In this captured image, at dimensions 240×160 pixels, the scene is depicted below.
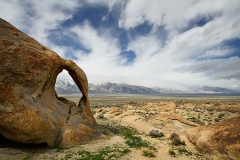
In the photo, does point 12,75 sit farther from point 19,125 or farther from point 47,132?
point 47,132

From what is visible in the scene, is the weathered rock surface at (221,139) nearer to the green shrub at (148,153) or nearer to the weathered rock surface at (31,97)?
the green shrub at (148,153)

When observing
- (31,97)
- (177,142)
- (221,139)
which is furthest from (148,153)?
(31,97)

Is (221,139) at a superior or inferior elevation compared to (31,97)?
inferior

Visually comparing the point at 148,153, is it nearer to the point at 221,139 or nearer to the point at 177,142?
the point at 177,142

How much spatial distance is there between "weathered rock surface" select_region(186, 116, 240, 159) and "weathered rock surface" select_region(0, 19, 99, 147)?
12.5 m

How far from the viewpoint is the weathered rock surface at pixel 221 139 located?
21.7 meters

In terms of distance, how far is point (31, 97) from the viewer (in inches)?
859

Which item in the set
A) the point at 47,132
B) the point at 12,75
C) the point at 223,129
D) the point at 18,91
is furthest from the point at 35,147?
the point at 223,129

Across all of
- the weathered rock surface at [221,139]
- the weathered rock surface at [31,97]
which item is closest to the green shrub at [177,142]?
the weathered rock surface at [221,139]

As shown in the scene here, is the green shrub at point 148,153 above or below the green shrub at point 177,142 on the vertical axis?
below

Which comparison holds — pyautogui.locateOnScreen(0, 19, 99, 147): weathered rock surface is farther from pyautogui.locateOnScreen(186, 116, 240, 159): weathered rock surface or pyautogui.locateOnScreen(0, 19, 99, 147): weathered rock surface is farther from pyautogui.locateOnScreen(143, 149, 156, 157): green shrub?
pyautogui.locateOnScreen(186, 116, 240, 159): weathered rock surface

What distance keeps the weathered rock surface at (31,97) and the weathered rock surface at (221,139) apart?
12488mm

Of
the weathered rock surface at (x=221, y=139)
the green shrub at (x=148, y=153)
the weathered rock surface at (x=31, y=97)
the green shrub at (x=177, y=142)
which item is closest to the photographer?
the weathered rock surface at (x=31, y=97)

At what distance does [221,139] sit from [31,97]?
20.0 metres
